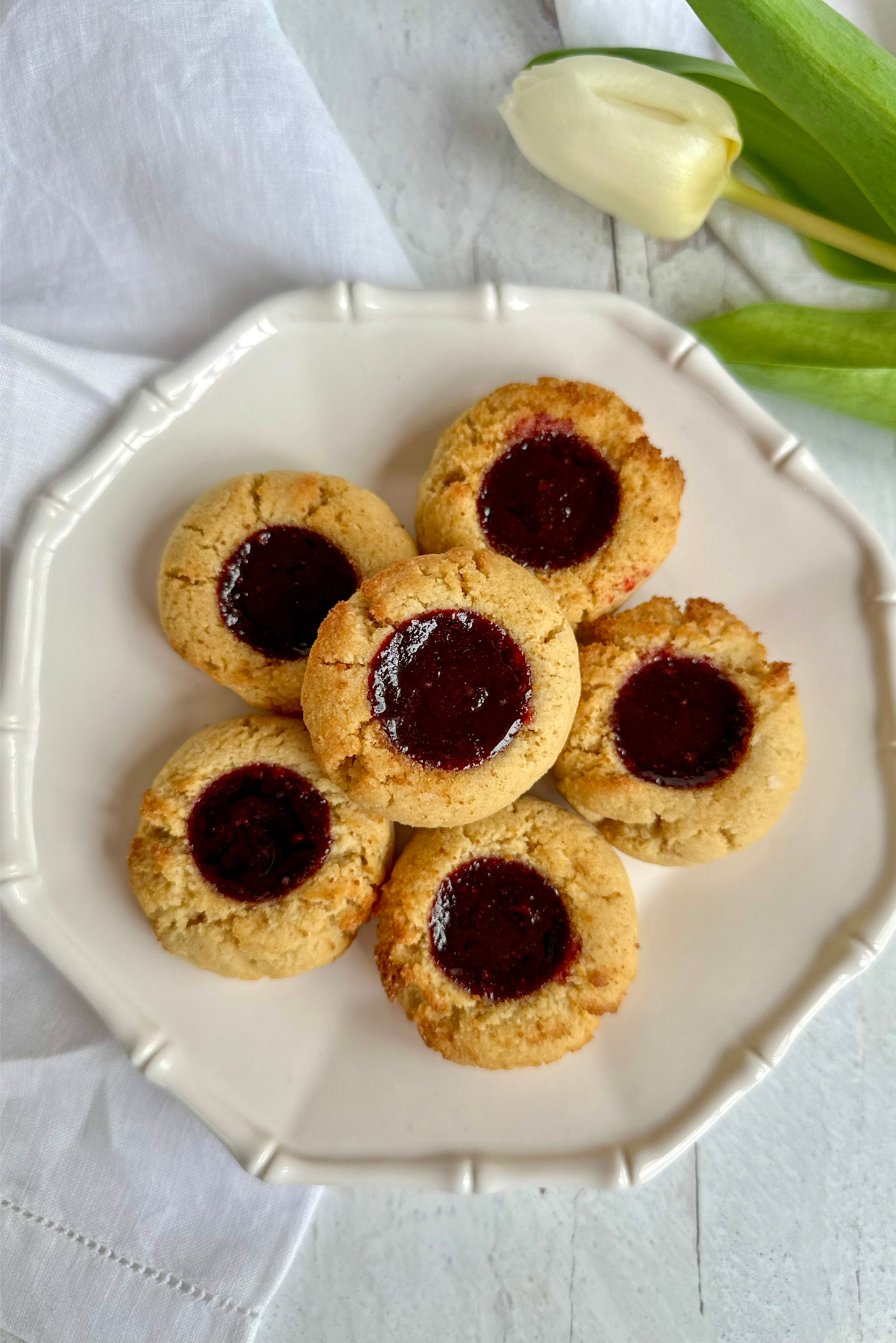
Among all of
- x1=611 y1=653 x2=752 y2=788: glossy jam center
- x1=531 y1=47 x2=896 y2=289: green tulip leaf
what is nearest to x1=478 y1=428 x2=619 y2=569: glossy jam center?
x1=611 y1=653 x2=752 y2=788: glossy jam center

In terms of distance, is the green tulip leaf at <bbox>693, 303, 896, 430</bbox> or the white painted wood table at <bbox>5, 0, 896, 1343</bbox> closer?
the green tulip leaf at <bbox>693, 303, 896, 430</bbox>

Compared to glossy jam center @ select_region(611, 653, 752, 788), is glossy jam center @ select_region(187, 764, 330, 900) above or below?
below

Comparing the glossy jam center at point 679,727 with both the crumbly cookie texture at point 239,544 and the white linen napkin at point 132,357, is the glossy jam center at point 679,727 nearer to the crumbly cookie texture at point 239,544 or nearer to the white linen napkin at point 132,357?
the crumbly cookie texture at point 239,544

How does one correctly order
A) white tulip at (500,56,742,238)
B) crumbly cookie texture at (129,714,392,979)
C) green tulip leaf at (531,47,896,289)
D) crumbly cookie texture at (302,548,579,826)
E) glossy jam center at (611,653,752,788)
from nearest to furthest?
crumbly cookie texture at (302,548,579,826) → crumbly cookie texture at (129,714,392,979) → glossy jam center at (611,653,752,788) → white tulip at (500,56,742,238) → green tulip leaf at (531,47,896,289)

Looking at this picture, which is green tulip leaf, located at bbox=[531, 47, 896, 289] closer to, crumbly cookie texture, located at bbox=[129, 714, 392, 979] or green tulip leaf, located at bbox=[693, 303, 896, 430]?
green tulip leaf, located at bbox=[693, 303, 896, 430]

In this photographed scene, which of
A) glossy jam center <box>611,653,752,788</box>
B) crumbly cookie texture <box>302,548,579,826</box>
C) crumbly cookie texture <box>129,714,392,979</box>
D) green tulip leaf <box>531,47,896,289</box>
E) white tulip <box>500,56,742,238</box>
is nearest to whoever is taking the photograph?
crumbly cookie texture <box>302,548,579,826</box>

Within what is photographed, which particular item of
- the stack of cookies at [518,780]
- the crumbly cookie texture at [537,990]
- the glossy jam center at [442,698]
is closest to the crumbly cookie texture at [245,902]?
the stack of cookies at [518,780]

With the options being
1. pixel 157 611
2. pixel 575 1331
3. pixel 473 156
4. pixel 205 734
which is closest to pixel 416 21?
pixel 473 156
